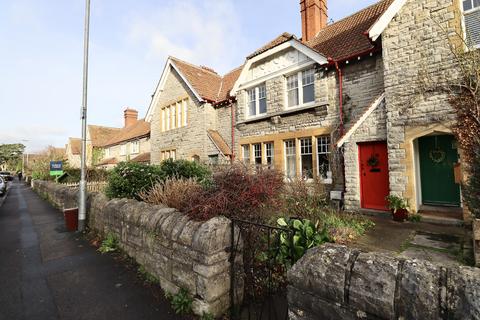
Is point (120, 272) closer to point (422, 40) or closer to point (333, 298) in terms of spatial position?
point (333, 298)

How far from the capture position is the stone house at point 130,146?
910 inches

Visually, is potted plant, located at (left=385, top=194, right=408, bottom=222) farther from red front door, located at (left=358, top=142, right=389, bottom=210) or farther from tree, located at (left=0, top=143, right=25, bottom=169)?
tree, located at (left=0, top=143, right=25, bottom=169)

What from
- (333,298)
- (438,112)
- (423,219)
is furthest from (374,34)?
(333,298)

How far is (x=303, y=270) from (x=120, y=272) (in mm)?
3981

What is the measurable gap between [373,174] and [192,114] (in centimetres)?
1149

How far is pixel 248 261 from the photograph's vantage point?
3.61 metres

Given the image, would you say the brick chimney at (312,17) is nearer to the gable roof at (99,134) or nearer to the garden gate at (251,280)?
the garden gate at (251,280)

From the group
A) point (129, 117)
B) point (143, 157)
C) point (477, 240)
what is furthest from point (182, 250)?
point (129, 117)

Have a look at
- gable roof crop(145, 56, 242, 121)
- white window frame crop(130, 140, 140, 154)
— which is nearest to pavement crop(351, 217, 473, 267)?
gable roof crop(145, 56, 242, 121)

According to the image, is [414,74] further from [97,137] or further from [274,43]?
[97,137]

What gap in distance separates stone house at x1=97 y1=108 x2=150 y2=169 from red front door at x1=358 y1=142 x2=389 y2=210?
56.5 feet

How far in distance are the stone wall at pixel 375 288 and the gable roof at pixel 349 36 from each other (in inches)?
365

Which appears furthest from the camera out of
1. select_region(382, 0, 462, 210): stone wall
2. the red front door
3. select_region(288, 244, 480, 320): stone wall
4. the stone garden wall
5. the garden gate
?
the red front door

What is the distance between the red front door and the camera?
8.44 metres
